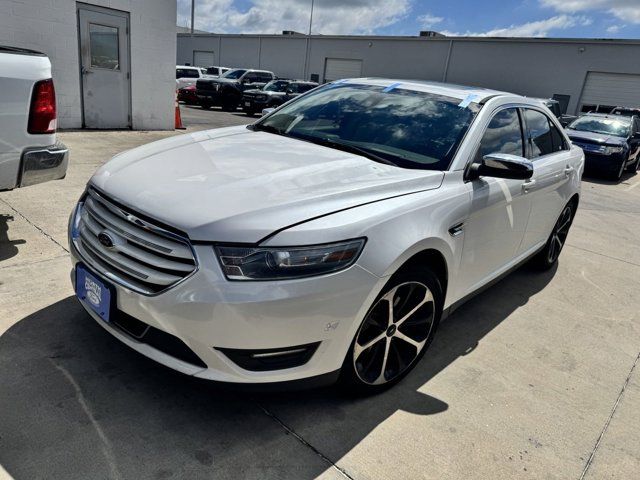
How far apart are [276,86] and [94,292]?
19.1 metres

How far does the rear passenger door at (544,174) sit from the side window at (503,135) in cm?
20

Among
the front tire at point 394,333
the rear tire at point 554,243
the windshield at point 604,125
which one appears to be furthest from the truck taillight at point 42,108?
the windshield at point 604,125

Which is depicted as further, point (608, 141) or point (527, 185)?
point (608, 141)

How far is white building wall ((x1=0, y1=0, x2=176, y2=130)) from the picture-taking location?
8648 millimetres

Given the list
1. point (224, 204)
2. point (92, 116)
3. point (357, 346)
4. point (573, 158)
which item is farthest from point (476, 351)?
point (92, 116)

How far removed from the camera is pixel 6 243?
3965 mm

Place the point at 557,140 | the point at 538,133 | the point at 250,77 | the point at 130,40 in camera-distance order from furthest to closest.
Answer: the point at 250,77, the point at 130,40, the point at 557,140, the point at 538,133

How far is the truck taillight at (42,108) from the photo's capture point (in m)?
3.45

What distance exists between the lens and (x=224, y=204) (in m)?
2.13

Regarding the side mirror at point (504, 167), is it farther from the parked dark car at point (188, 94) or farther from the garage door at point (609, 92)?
the garage door at point (609, 92)

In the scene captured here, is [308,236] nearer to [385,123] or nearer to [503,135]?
[385,123]

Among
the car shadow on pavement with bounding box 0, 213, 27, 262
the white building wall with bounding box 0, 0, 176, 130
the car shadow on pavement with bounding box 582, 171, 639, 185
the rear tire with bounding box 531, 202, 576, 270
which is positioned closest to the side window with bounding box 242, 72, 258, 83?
the white building wall with bounding box 0, 0, 176, 130

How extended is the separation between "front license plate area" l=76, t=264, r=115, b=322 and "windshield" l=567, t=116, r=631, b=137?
43.2 ft

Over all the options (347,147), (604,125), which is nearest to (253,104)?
(604,125)
